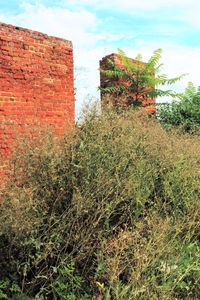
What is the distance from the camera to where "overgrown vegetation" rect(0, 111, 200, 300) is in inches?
147

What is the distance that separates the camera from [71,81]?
8.32 meters

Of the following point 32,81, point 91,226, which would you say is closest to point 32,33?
point 32,81

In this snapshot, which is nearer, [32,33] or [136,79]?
[32,33]

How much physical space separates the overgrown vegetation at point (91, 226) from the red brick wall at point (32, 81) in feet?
6.59

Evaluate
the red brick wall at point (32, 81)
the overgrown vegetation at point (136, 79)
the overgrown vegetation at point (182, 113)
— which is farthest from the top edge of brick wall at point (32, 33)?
the overgrown vegetation at point (182, 113)

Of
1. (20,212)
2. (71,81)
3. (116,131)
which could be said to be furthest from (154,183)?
(71,81)

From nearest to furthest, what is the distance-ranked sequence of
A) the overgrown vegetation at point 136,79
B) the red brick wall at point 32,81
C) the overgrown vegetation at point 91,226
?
the overgrown vegetation at point 91,226, the red brick wall at point 32,81, the overgrown vegetation at point 136,79

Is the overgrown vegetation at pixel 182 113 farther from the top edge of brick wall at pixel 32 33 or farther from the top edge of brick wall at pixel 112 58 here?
the top edge of brick wall at pixel 32 33

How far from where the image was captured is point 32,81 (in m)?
7.36

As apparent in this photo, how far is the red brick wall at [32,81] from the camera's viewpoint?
686 cm

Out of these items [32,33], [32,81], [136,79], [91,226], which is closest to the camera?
[91,226]

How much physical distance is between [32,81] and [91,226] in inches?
159

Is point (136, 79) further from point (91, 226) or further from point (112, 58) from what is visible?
point (91, 226)

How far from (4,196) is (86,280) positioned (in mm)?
1220
